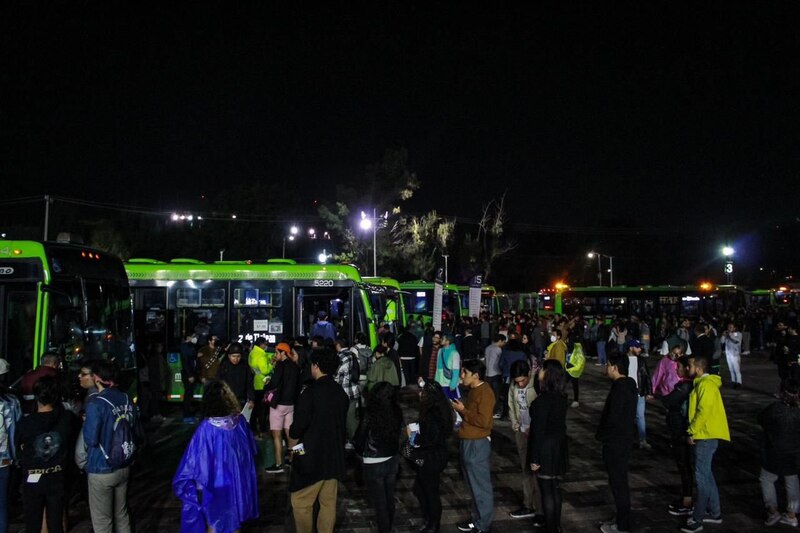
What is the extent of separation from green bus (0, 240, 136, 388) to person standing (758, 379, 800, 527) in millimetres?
8864

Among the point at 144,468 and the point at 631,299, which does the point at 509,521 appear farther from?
the point at 631,299

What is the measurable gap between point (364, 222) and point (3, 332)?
3239 centimetres

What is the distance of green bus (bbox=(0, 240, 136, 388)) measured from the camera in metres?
8.59

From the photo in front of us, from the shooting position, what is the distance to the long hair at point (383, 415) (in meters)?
5.80

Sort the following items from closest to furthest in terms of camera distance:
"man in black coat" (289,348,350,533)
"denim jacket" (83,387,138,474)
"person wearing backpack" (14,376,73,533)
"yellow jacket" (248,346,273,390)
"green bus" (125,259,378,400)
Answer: "denim jacket" (83,387,138,474) < "person wearing backpack" (14,376,73,533) < "man in black coat" (289,348,350,533) < "yellow jacket" (248,346,273,390) < "green bus" (125,259,378,400)

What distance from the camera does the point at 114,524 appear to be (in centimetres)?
554

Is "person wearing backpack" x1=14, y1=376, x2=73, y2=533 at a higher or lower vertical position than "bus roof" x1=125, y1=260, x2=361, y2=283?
lower

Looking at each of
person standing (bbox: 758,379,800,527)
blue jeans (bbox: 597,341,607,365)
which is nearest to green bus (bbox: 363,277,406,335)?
blue jeans (bbox: 597,341,607,365)

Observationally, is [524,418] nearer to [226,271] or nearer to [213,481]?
[213,481]

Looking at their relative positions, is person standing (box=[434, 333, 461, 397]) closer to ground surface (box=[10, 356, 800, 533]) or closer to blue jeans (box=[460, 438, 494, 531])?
ground surface (box=[10, 356, 800, 533])

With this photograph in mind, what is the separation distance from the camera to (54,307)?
8.83m

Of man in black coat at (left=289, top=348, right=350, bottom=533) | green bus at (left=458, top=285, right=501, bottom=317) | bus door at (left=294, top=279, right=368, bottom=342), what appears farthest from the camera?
green bus at (left=458, top=285, right=501, bottom=317)

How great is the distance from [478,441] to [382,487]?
1124 mm

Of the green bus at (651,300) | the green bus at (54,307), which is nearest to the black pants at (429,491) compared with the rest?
the green bus at (54,307)
